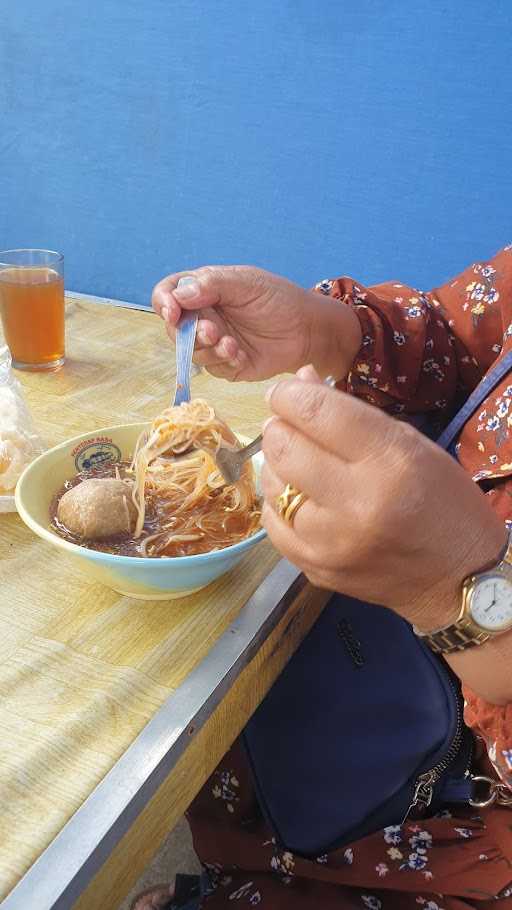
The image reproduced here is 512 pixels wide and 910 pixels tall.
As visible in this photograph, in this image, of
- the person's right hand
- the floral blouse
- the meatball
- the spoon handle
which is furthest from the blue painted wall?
the meatball

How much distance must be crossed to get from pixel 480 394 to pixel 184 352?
458 millimetres

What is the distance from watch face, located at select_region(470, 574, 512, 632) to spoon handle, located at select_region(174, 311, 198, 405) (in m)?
0.58

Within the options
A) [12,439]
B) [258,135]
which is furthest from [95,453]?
[258,135]

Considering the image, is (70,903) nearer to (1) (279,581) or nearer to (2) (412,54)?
(1) (279,581)

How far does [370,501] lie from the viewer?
1.92 ft

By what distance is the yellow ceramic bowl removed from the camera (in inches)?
29.8

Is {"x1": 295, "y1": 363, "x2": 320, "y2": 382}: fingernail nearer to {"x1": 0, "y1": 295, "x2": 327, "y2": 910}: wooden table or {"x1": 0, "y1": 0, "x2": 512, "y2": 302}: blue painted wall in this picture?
{"x1": 0, "y1": 295, "x2": 327, "y2": 910}: wooden table

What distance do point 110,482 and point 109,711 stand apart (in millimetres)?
295

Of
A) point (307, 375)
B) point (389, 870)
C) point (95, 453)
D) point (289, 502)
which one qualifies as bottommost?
point (389, 870)

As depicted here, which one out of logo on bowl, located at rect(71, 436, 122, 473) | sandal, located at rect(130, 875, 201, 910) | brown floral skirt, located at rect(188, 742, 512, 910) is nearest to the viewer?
brown floral skirt, located at rect(188, 742, 512, 910)

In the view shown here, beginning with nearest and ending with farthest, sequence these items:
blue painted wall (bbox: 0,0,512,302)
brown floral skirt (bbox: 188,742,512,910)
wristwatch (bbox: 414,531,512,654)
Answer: wristwatch (bbox: 414,531,512,654)
brown floral skirt (bbox: 188,742,512,910)
blue painted wall (bbox: 0,0,512,302)

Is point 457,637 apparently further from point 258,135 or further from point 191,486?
point 258,135

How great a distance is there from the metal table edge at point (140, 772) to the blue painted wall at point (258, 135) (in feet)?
5.53

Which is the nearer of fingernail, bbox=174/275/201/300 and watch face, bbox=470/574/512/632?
watch face, bbox=470/574/512/632
